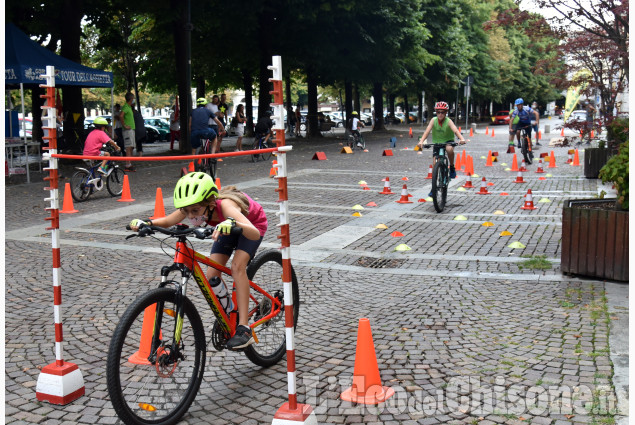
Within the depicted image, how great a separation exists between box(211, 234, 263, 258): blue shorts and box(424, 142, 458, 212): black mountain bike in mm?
7154

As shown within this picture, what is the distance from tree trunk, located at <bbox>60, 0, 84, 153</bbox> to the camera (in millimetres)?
21797

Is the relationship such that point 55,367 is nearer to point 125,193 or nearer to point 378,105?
point 125,193

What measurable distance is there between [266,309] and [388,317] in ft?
4.85

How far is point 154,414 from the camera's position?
3896 mm

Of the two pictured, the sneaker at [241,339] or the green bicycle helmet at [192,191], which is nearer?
the green bicycle helmet at [192,191]

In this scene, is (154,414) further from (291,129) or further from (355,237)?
(291,129)

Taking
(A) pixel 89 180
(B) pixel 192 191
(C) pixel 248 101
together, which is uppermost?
(C) pixel 248 101

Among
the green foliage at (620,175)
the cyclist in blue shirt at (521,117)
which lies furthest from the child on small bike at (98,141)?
the cyclist in blue shirt at (521,117)

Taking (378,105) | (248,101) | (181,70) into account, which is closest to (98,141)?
(181,70)

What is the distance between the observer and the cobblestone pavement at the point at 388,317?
416 centimetres

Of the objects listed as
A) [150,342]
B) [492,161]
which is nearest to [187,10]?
[492,161]

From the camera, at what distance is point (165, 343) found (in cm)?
394

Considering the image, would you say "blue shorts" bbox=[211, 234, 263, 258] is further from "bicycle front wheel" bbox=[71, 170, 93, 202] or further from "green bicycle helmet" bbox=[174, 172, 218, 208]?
"bicycle front wheel" bbox=[71, 170, 93, 202]

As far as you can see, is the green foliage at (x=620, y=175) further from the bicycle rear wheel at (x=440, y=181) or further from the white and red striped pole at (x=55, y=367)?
the white and red striped pole at (x=55, y=367)
